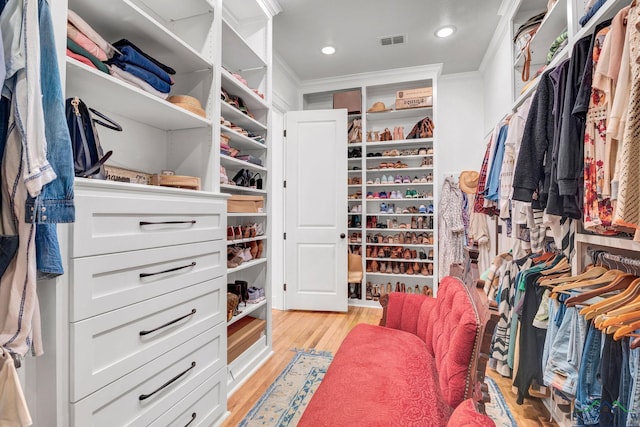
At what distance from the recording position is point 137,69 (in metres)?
1.41

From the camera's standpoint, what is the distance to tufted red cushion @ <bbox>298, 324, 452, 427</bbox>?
1.06 meters

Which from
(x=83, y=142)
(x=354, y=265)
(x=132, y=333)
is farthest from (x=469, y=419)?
(x=354, y=265)

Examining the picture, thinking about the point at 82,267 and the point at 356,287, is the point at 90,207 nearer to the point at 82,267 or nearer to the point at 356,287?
the point at 82,267

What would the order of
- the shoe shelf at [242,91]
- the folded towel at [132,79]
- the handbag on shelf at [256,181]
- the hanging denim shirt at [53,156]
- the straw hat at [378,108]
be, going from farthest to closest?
the straw hat at [378,108]
the handbag on shelf at [256,181]
the shoe shelf at [242,91]
the folded towel at [132,79]
the hanging denim shirt at [53,156]

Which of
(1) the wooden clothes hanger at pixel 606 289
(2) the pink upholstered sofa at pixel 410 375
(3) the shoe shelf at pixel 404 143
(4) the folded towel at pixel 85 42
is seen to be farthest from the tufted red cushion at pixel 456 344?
(3) the shoe shelf at pixel 404 143

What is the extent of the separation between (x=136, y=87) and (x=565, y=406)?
2.61 metres

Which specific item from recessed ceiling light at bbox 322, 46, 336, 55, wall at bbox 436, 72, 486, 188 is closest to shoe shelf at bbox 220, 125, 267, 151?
recessed ceiling light at bbox 322, 46, 336, 55

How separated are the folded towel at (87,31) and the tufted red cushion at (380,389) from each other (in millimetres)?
1693

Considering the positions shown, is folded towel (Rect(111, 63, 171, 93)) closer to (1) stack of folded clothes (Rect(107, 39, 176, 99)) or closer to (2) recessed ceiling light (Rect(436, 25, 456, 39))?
(1) stack of folded clothes (Rect(107, 39, 176, 99))

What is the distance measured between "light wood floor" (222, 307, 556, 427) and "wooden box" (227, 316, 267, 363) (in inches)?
8.7

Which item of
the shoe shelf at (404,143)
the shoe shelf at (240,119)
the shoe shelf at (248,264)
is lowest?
the shoe shelf at (248,264)

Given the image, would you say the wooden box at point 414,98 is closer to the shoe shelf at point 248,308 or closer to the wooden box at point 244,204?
the wooden box at point 244,204

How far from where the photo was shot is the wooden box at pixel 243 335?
6.75ft

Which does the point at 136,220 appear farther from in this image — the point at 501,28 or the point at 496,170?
the point at 501,28
